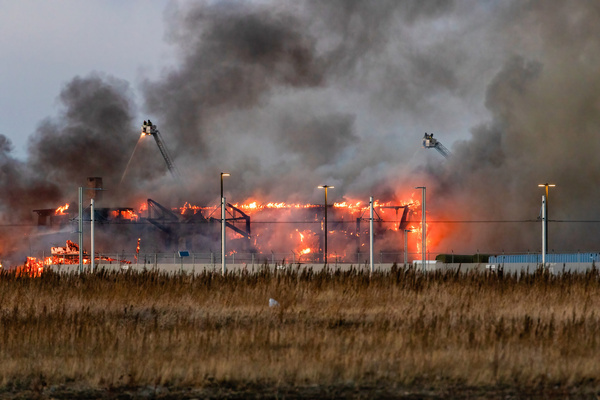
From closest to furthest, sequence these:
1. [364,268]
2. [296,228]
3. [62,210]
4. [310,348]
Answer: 1. [310,348]
2. [364,268]
3. [296,228]
4. [62,210]

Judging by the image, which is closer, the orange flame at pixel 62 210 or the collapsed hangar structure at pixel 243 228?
the collapsed hangar structure at pixel 243 228

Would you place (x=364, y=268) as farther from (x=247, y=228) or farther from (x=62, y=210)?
(x=62, y=210)

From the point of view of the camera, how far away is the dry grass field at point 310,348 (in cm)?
1405

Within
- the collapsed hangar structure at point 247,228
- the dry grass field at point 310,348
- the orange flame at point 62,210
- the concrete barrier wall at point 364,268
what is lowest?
the dry grass field at point 310,348

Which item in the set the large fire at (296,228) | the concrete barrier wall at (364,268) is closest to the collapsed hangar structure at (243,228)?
the large fire at (296,228)

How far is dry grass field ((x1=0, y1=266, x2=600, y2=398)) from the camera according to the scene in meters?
14.0

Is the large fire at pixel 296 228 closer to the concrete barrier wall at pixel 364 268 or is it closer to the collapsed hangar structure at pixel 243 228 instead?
the collapsed hangar structure at pixel 243 228


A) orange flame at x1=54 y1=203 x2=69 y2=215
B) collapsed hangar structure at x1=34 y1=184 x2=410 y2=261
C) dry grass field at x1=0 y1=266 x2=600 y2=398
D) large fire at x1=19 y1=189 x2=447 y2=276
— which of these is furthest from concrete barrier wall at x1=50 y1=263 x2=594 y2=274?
orange flame at x1=54 y1=203 x2=69 y2=215

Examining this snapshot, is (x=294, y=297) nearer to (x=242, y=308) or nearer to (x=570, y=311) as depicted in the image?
(x=242, y=308)

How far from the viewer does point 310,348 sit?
1662cm

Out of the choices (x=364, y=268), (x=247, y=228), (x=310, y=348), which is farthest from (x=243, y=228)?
(x=310, y=348)

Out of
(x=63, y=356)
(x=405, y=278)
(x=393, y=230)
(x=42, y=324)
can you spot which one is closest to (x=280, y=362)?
(x=63, y=356)

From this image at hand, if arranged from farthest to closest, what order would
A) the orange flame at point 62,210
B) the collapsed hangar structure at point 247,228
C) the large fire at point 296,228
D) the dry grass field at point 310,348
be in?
1. the orange flame at point 62,210
2. the collapsed hangar structure at point 247,228
3. the large fire at point 296,228
4. the dry grass field at point 310,348

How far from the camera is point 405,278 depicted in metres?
31.3
